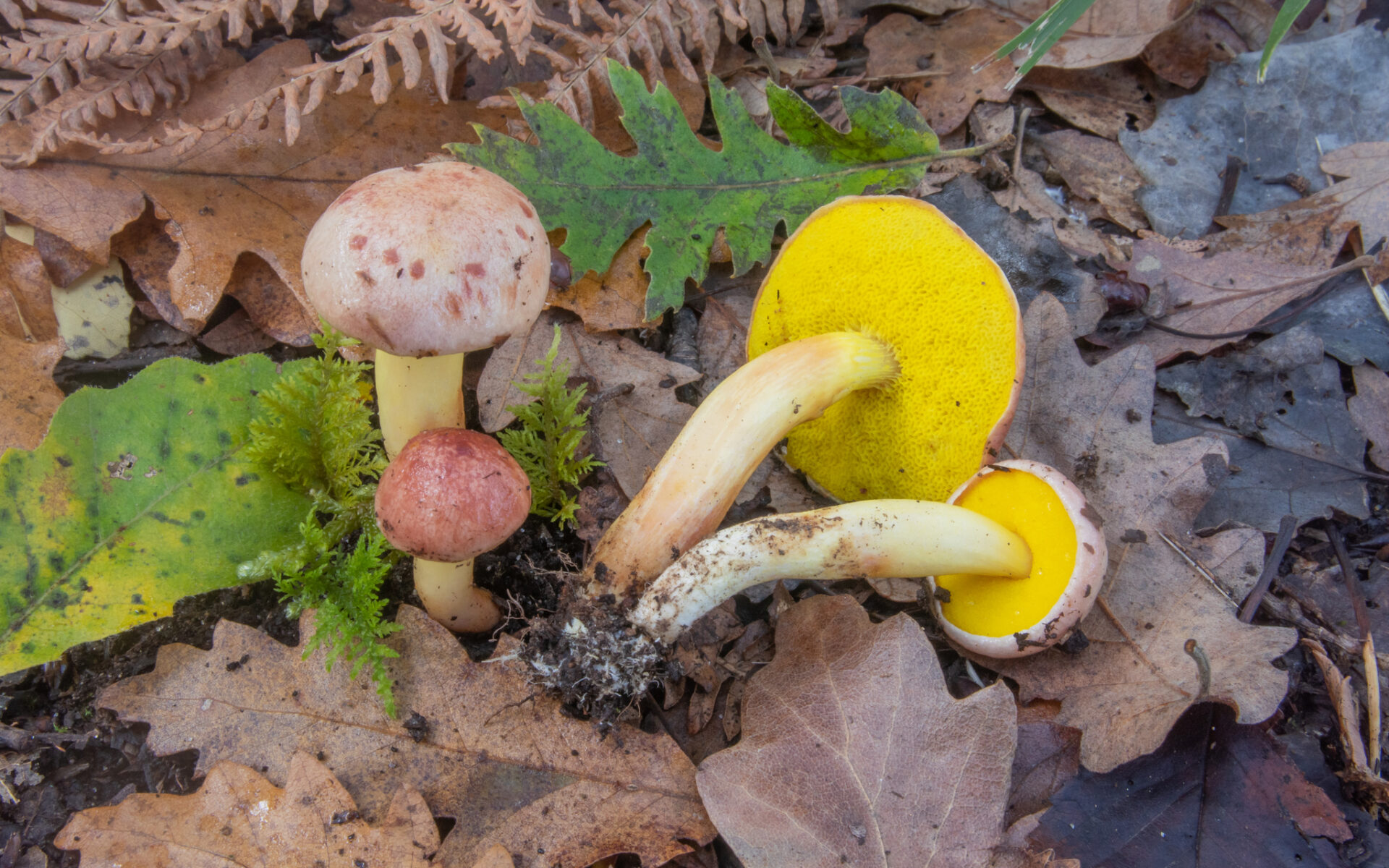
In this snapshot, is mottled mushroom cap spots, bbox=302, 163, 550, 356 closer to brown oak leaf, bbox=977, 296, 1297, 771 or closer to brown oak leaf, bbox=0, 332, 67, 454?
brown oak leaf, bbox=0, 332, 67, 454

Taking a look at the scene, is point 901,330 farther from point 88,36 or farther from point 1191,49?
point 88,36

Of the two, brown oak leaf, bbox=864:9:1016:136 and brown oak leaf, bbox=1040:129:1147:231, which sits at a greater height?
brown oak leaf, bbox=864:9:1016:136

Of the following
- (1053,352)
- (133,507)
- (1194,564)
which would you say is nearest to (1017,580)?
(1194,564)

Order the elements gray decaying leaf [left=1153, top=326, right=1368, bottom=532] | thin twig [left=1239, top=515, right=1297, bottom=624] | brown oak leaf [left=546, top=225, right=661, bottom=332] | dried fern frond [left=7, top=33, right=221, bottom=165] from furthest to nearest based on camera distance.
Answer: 1. brown oak leaf [left=546, top=225, right=661, bottom=332]
2. gray decaying leaf [left=1153, top=326, right=1368, bottom=532]
3. dried fern frond [left=7, top=33, right=221, bottom=165]
4. thin twig [left=1239, top=515, right=1297, bottom=624]

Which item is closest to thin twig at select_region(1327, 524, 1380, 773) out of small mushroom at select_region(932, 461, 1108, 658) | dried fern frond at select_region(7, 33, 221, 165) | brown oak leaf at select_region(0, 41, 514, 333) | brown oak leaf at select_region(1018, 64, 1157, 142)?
small mushroom at select_region(932, 461, 1108, 658)

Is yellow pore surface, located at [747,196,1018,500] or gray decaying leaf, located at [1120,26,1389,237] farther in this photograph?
gray decaying leaf, located at [1120,26,1389,237]

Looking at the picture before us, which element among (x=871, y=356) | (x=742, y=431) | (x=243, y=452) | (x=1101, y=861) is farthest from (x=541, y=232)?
(x=1101, y=861)

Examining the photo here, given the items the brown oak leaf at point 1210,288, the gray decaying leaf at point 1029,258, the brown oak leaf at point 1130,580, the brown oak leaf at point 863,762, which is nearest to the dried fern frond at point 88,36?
the gray decaying leaf at point 1029,258
